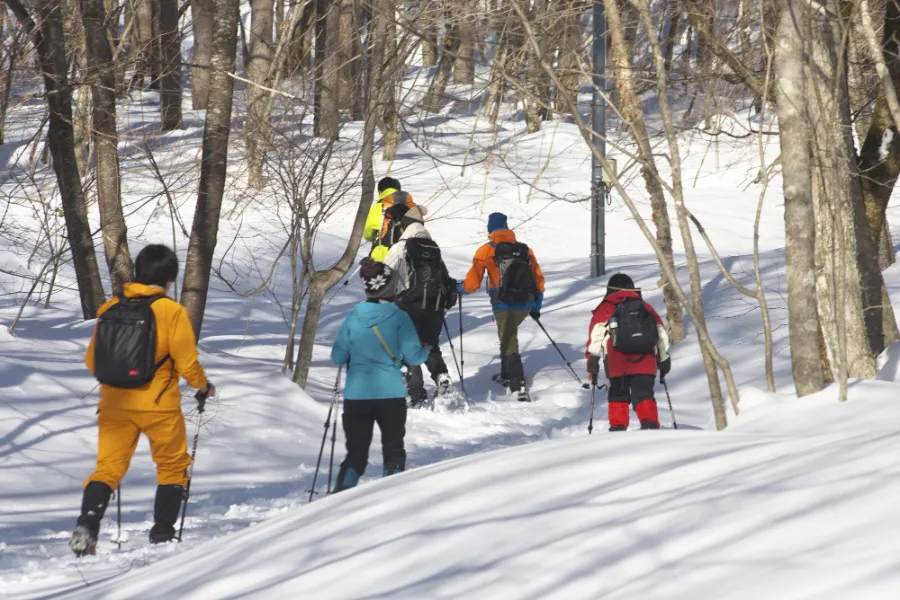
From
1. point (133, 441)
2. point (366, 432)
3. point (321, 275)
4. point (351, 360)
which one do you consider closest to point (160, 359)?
point (133, 441)

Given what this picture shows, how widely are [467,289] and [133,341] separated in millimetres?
5352

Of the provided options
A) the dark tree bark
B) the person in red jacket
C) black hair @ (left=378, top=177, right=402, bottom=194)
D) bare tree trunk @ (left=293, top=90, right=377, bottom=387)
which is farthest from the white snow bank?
the dark tree bark

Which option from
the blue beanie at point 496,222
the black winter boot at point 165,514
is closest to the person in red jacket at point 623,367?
the blue beanie at point 496,222

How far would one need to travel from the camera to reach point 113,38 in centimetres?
1658

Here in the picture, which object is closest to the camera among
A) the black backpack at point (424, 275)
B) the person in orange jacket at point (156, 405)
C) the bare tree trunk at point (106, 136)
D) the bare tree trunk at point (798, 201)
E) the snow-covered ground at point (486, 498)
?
the snow-covered ground at point (486, 498)

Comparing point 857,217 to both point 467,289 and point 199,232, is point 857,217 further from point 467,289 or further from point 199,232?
point 199,232

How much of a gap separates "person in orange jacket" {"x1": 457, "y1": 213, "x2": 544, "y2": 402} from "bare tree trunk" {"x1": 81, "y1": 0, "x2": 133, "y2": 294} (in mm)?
3666

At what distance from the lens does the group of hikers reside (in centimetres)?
562

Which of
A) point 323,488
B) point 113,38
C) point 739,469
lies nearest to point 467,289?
point 323,488

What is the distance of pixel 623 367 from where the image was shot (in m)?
8.10

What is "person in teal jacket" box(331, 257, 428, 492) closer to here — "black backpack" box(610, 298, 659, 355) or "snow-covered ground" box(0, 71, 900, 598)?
"snow-covered ground" box(0, 71, 900, 598)

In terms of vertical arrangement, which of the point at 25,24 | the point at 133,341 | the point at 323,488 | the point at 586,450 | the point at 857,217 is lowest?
the point at 323,488

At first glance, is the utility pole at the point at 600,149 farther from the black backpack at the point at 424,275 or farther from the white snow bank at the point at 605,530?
the white snow bank at the point at 605,530

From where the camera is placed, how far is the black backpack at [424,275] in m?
9.96
